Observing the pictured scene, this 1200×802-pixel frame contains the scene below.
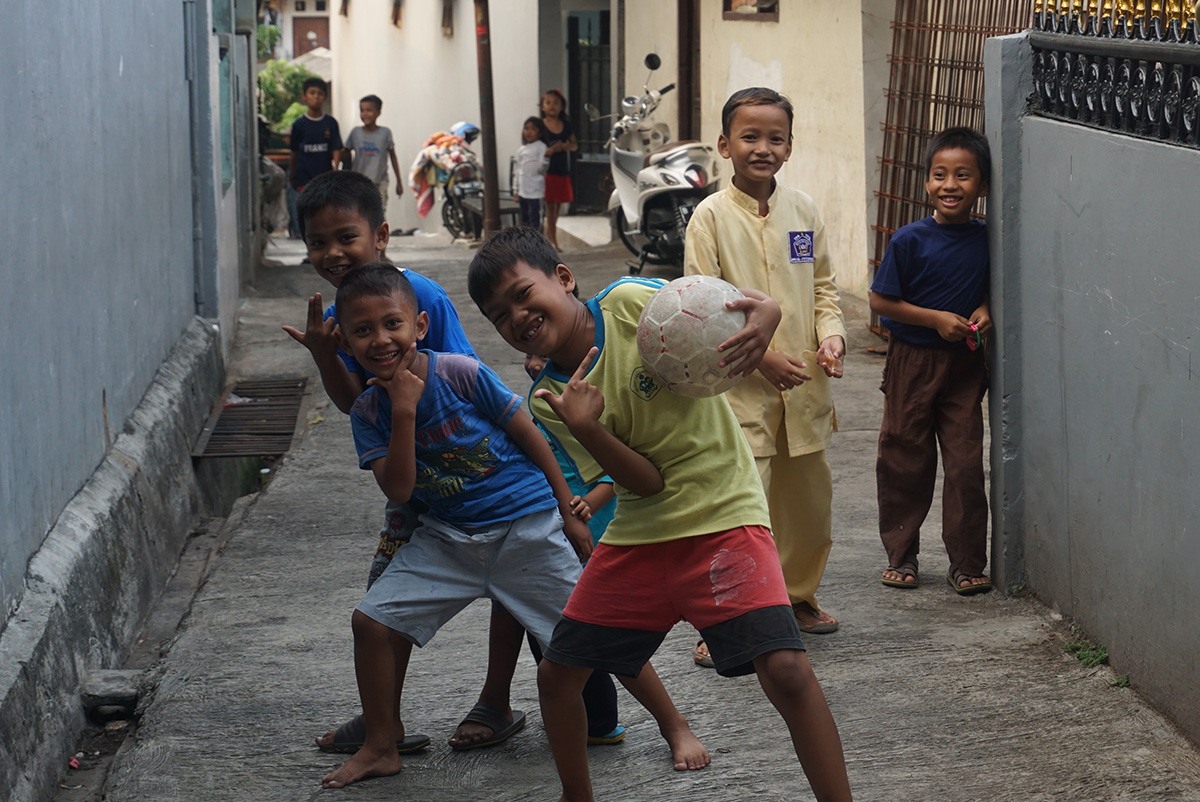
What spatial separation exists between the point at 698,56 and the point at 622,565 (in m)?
12.3

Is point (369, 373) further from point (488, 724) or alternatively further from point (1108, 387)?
point (1108, 387)

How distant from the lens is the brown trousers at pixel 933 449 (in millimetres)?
4719

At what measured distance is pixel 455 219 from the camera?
66.6 ft

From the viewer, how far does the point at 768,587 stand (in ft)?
9.69

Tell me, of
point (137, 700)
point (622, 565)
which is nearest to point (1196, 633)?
point (622, 565)

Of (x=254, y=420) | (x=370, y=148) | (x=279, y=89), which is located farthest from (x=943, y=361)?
(x=279, y=89)

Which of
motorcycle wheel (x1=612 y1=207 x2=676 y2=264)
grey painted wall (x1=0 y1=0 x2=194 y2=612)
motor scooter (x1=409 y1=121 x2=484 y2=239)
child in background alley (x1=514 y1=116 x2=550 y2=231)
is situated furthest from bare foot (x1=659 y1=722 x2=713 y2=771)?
motor scooter (x1=409 y1=121 x2=484 y2=239)

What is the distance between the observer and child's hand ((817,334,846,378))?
4043mm

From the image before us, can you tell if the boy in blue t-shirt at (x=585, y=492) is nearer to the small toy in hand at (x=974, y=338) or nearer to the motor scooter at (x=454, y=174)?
the small toy in hand at (x=974, y=338)

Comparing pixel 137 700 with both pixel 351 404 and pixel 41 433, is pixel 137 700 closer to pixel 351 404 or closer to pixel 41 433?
pixel 41 433

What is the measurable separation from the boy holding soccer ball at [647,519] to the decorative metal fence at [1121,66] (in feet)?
4.37

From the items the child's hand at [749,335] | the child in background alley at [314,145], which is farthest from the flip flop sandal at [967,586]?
the child in background alley at [314,145]

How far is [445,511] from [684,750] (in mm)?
794

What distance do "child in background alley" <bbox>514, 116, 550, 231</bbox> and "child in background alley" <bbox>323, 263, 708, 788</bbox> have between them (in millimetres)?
13163
